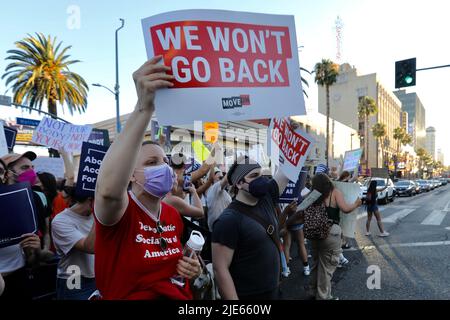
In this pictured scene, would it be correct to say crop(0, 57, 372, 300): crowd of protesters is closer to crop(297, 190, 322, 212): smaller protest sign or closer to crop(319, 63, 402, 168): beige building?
crop(297, 190, 322, 212): smaller protest sign

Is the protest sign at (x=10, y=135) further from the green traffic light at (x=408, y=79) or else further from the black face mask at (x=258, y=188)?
the green traffic light at (x=408, y=79)

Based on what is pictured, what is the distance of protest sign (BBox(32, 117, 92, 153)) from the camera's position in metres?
6.29

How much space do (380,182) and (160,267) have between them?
2267cm

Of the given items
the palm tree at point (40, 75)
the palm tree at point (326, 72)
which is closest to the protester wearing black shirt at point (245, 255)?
the palm tree at point (40, 75)

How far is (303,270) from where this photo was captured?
20.0 ft

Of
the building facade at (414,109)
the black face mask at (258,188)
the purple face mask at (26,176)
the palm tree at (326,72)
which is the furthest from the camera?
the building facade at (414,109)

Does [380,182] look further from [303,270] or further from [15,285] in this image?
[15,285]

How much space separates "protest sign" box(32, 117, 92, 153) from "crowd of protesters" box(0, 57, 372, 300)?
7.49 feet

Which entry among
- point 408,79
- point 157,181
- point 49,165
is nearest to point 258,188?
point 157,181

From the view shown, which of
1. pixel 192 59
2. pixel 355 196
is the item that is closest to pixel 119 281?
pixel 192 59

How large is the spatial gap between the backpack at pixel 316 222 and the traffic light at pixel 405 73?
33.4 ft

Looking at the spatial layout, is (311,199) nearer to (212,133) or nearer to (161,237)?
(212,133)

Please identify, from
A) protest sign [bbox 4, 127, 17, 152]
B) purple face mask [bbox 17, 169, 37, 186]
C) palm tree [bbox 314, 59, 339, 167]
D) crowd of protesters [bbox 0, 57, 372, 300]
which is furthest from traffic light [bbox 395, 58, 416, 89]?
palm tree [bbox 314, 59, 339, 167]

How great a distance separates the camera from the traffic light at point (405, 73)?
12438 mm
